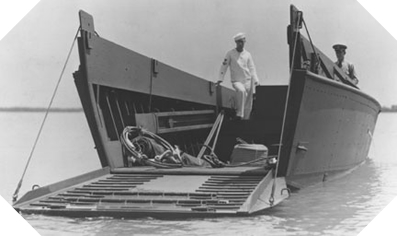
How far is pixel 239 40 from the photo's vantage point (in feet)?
29.7

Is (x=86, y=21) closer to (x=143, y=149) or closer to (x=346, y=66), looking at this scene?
(x=143, y=149)

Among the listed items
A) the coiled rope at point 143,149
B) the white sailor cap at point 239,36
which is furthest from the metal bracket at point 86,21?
the white sailor cap at point 239,36

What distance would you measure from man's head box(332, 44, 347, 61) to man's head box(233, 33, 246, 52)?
1.37 meters

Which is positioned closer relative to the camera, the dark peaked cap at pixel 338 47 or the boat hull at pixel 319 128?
the boat hull at pixel 319 128

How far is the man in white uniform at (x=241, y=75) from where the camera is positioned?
9.13 meters

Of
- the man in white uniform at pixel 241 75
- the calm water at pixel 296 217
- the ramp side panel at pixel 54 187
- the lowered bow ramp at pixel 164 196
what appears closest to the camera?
the calm water at pixel 296 217

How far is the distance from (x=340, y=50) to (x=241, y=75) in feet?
5.13

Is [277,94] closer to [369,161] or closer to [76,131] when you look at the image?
[369,161]

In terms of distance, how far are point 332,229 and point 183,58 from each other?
364 centimetres

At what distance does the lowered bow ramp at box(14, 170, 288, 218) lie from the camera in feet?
17.0

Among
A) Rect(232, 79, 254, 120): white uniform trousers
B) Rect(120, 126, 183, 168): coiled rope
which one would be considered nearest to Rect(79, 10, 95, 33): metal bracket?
Rect(120, 126, 183, 168): coiled rope

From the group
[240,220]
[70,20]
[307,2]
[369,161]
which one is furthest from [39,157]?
[240,220]

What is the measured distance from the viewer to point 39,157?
1509 cm

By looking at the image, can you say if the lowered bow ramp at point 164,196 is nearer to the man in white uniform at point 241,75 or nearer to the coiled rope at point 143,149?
the coiled rope at point 143,149
